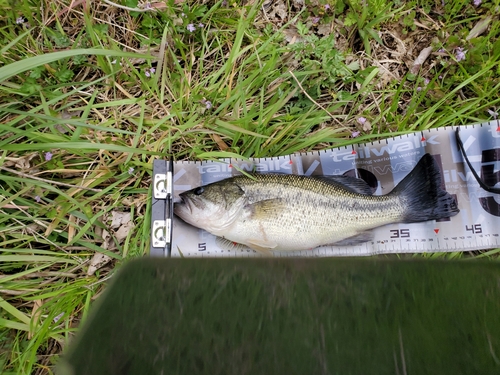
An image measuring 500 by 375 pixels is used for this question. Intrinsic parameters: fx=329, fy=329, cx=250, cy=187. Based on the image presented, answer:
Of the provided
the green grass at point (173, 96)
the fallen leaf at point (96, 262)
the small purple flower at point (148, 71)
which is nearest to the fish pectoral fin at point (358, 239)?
the green grass at point (173, 96)

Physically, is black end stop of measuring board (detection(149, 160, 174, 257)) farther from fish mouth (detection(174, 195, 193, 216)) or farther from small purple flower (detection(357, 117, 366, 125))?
small purple flower (detection(357, 117, 366, 125))

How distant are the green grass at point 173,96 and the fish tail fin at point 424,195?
0.38 meters

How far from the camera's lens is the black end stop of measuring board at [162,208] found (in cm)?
241

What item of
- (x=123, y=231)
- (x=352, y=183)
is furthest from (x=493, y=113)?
(x=123, y=231)

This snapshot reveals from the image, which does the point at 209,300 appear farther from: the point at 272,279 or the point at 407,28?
the point at 407,28

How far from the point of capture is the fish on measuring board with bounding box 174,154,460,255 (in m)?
2.34

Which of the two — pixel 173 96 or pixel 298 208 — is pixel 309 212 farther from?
pixel 173 96

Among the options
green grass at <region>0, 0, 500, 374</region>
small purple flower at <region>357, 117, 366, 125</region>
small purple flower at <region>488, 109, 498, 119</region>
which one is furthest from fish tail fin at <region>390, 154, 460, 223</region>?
small purple flower at <region>488, 109, 498, 119</region>

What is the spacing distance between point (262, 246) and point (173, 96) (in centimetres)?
135

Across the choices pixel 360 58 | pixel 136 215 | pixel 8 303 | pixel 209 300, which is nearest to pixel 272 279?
pixel 209 300

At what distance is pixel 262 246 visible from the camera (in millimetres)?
2377

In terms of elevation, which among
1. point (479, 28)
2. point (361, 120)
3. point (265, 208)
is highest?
point (479, 28)

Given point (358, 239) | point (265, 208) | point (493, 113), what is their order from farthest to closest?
point (493, 113) → point (358, 239) → point (265, 208)

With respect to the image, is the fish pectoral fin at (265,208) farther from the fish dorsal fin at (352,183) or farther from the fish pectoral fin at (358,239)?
the fish pectoral fin at (358,239)
